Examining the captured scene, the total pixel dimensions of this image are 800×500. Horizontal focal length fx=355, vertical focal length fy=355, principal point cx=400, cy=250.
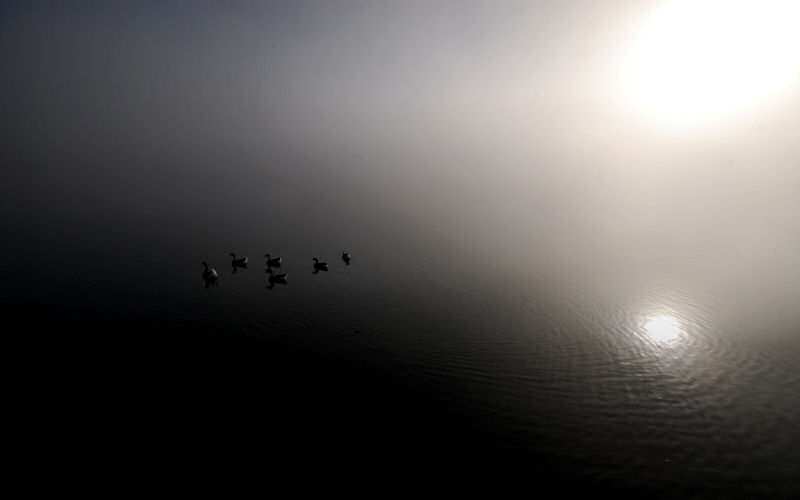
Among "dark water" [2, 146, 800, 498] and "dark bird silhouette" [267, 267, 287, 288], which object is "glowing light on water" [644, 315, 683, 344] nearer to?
"dark water" [2, 146, 800, 498]

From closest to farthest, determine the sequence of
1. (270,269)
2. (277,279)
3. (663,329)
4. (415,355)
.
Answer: (415,355) → (663,329) → (277,279) → (270,269)

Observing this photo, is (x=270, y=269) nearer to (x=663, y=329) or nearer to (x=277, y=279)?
(x=277, y=279)

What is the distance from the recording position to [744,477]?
15.4 m

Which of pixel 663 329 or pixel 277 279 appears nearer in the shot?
pixel 663 329

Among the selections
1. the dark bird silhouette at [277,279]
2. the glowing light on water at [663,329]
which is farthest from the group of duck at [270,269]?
the glowing light on water at [663,329]

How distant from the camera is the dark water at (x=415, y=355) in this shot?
16.0m

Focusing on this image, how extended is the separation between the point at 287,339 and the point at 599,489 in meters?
19.4

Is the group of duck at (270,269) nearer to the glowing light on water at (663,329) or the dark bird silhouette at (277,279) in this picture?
the dark bird silhouette at (277,279)

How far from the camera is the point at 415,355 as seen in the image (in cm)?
2378

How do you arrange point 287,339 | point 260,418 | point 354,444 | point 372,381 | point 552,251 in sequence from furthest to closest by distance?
point 552,251 < point 287,339 < point 372,381 < point 260,418 < point 354,444

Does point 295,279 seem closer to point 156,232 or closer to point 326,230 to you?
point 326,230

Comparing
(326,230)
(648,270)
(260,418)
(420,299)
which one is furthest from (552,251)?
(260,418)

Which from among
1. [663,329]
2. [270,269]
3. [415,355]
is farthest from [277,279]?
[663,329]

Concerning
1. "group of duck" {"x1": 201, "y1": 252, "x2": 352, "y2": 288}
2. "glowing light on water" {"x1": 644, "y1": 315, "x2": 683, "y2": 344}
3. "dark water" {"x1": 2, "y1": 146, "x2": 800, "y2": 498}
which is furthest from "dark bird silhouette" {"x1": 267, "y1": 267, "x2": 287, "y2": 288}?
"glowing light on water" {"x1": 644, "y1": 315, "x2": 683, "y2": 344}
